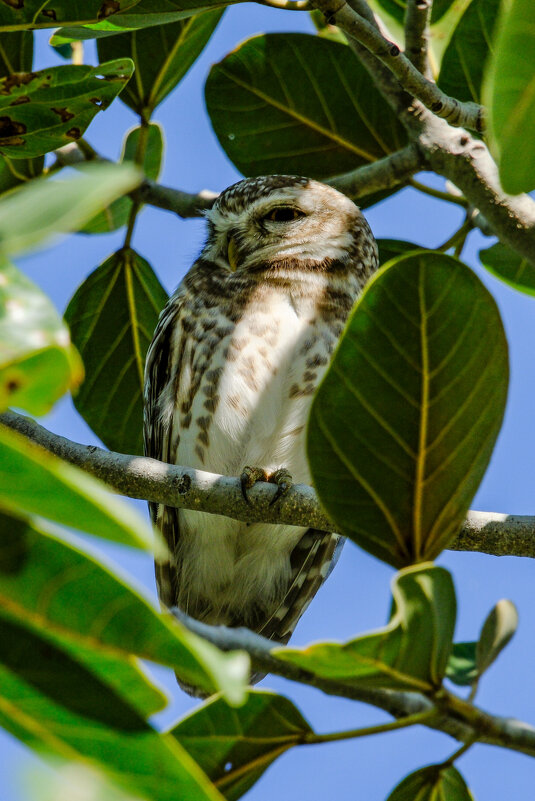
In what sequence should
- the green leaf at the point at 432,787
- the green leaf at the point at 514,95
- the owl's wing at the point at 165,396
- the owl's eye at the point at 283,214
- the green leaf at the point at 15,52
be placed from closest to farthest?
the green leaf at the point at 514,95 → the green leaf at the point at 432,787 → the green leaf at the point at 15,52 → the owl's wing at the point at 165,396 → the owl's eye at the point at 283,214

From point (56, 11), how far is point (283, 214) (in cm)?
187

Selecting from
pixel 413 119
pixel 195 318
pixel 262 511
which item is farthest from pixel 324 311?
pixel 262 511

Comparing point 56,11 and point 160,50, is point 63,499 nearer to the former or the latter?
point 56,11

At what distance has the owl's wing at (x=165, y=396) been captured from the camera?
3475 millimetres

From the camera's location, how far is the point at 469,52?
9.08 ft

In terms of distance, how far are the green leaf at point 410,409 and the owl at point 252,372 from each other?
167 cm

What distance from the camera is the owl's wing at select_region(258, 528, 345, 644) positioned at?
3.64m

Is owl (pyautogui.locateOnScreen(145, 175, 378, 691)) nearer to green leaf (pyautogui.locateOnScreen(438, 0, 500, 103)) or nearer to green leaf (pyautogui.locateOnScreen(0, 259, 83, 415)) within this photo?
green leaf (pyautogui.locateOnScreen(438, 0, 500, 103))

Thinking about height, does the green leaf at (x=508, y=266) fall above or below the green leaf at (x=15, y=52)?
below

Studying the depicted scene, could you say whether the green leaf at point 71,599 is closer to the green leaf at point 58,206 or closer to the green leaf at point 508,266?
the green leaf at point 58,206

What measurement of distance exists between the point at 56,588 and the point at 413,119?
1.82 metres

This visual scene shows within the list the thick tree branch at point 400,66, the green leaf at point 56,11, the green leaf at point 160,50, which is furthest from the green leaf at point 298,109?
the green leaf at point 56,11

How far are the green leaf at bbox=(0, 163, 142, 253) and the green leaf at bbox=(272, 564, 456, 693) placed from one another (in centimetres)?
62

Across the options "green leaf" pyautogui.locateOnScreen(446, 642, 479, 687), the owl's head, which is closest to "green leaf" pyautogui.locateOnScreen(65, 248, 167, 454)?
the owl's head
